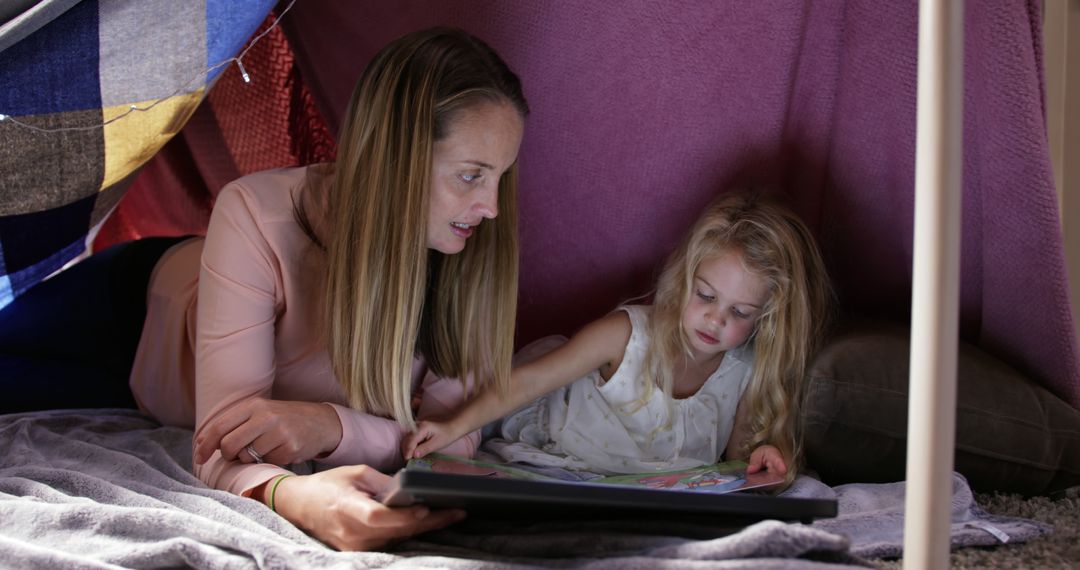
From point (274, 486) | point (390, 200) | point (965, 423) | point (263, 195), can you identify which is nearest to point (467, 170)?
point (390, 200)

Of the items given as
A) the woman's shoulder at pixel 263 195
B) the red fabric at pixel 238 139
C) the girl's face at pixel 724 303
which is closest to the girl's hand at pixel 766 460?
the girl's face at pixel 724 303

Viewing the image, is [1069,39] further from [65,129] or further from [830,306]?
[65,129]

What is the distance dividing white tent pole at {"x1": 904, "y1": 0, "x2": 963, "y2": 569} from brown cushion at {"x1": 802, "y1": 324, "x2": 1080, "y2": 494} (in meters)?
0.45

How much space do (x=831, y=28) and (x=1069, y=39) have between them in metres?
0.42

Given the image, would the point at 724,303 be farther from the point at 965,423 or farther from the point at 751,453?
the point at 965,423

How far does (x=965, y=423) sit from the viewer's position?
107cm

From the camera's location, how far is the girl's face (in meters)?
1.23

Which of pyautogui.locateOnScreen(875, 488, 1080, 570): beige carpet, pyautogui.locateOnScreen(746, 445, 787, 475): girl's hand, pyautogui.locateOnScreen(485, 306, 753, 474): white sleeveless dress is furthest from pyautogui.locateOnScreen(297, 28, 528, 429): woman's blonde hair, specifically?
pyautogui.locateOnScreen(875, 488, 1080, 570): beige carpet

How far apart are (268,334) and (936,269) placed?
2.22ft

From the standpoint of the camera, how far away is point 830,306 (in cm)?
126

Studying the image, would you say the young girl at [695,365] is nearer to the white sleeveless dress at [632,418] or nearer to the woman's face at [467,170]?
the white sleeveless dress at [632,418]

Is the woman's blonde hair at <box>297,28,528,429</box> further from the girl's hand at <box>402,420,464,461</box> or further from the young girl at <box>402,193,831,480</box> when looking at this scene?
the young girl at <box>402,193,831,480</box>

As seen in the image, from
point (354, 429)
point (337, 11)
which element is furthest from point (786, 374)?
point (337, 11)

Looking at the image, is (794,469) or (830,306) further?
(830,306)
